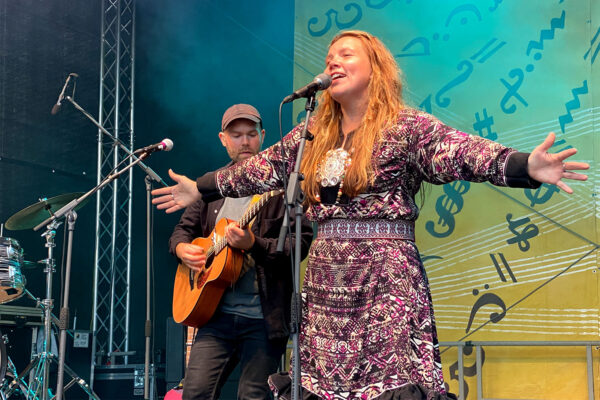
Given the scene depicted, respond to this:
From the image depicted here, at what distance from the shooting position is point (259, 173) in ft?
7.62

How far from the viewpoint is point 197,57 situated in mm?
6547

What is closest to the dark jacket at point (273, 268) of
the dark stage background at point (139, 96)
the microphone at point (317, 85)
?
the microphone at point (317, 85)

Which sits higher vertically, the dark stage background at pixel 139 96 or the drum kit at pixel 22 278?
the dark stage background at pixel 139 96

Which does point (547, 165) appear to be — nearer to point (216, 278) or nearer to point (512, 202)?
point (216, 278)

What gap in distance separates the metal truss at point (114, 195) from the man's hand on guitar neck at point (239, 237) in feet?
11.2

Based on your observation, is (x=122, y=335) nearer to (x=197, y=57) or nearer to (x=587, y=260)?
(x=197, y=57)

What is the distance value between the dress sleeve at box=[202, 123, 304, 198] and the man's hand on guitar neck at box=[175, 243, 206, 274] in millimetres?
805

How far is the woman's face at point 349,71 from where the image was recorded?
220cm

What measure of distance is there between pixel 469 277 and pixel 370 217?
9.23 ft

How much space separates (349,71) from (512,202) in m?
2.65

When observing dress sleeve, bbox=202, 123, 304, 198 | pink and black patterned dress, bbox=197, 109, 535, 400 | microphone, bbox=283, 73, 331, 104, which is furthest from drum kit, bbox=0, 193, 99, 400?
pink and black patterned dress, bbox=197, 109, 535, 400

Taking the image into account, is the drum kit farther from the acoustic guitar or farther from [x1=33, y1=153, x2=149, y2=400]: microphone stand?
the acoustic guitar

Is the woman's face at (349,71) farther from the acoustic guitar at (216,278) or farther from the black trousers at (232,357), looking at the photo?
the black trousers at (232,357)

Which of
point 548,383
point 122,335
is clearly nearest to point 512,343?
point 548,383
